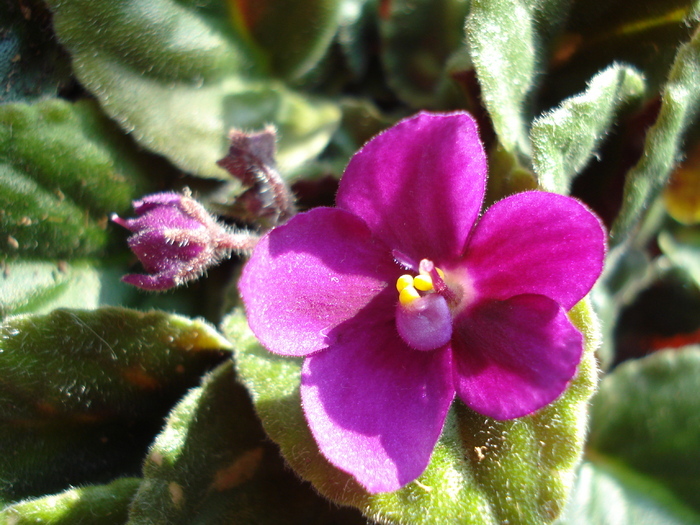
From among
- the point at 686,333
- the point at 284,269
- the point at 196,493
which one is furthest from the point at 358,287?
the point at 686,333

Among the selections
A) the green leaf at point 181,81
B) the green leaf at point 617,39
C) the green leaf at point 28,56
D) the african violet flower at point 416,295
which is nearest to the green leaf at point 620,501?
the african violet flower at point 416,295

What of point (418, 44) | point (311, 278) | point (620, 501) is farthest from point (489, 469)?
point (418, 44)

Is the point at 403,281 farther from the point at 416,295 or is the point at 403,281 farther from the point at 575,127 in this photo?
the point at 575,127

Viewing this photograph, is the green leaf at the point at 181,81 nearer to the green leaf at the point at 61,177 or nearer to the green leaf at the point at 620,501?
the green leaf at the point at 61,177

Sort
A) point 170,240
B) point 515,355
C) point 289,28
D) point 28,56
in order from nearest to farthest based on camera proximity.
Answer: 1. point 515,355
2. point 170,240
3. point 28,56
4. point 289,28

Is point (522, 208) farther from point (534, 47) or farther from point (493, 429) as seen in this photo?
point (534, 47)
